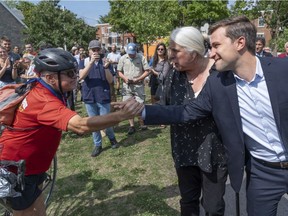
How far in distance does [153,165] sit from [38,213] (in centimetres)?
272

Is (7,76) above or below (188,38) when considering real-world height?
below

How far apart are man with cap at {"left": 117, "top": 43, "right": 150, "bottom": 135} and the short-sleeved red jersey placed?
4.55 m

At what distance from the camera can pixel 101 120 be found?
224 cm

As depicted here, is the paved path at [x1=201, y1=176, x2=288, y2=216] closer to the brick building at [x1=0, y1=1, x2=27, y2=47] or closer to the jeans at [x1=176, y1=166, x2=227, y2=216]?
the jeans at [x1=176, y1=166, x2=227, y2=216]

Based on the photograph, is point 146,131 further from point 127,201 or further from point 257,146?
point 257,146

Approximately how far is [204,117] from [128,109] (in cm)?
64

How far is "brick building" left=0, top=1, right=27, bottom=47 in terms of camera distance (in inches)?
→ 1475

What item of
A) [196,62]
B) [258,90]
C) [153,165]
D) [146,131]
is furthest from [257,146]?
[146,131]

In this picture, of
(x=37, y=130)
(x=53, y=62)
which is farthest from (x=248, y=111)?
(x=37, y=130)

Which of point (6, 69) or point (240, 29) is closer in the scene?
point (240, 29)

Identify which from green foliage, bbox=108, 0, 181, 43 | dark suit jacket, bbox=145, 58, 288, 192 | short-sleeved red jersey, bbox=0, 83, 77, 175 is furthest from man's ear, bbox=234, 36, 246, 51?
green foliage, bbox=108, 0, 181, 43

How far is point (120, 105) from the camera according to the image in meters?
2.36

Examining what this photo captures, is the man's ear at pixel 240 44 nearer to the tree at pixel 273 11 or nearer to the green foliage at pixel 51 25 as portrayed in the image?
the tree at pixel 273 11

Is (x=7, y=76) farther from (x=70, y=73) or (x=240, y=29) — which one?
(x=240, y=29)
